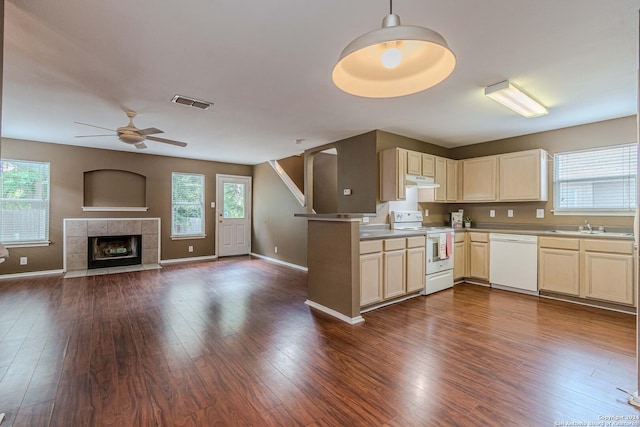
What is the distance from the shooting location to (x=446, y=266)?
4.50 meters

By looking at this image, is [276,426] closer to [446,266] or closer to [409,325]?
[409,325]

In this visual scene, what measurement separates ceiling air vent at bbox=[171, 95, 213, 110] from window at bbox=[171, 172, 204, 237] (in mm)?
3912

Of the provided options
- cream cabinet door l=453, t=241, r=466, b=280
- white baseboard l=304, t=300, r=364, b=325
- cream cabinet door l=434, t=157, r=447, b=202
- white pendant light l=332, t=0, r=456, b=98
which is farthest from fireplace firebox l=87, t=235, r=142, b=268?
white pendant light l=332, t=0, r=456, b=98

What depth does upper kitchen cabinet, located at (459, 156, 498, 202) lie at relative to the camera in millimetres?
4750

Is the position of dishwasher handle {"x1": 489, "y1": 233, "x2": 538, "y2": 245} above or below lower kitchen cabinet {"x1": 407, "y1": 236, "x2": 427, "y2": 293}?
above

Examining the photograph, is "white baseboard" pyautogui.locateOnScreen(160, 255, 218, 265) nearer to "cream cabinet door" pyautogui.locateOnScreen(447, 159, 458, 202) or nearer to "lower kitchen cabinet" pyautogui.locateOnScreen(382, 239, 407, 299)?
"lower kitchen cabinet" pyautogui.locateOnScreen(382, 239, 407, 299)

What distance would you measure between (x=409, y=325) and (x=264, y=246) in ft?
16.3

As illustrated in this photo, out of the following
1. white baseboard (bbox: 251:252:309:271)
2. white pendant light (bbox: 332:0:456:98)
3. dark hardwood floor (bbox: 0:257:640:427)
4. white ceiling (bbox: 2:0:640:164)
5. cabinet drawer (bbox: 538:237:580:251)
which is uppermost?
white ceiling (bbox: 2:0:640:164)

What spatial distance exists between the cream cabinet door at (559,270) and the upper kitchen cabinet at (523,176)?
0.84 meters

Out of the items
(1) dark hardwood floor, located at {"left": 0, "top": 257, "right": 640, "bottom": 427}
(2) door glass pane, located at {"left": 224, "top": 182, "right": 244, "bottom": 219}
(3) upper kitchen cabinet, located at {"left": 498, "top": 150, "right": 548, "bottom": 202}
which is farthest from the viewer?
(2) door glass pane, located at {"left": 224, "top": 182, "right": 244, "bottom": 219}

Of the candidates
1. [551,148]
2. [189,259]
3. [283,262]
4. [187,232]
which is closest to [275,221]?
[283,262]

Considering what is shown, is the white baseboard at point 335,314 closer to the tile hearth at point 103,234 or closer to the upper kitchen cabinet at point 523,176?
the upper kitchen cabinet at point 523,176

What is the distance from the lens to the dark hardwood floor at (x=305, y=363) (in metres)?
1.79

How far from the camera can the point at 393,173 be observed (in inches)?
167
